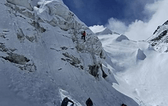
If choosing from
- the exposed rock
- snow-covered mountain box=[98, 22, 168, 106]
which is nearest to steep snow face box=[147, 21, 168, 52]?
snow-covered mountain box=[98, 22, 168, 106]

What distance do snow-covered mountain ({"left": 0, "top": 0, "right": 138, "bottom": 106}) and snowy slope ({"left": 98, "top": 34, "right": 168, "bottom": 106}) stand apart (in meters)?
4.86

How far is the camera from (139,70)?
3894cm

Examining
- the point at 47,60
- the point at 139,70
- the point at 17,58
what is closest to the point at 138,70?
the point at 139,70

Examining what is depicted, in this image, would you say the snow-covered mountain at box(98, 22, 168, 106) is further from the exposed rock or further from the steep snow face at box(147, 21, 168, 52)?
the exposed rock

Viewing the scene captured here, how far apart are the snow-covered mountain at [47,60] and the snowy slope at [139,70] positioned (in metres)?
4.86

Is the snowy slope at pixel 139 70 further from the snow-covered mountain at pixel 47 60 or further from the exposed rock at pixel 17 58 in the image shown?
the exposed rock at pixel 17 58

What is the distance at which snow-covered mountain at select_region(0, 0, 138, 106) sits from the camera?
14.3 meters

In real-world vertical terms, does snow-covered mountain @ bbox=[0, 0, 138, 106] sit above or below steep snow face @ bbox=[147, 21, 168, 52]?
below

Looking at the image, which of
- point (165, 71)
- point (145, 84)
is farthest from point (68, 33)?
point (165, 71)

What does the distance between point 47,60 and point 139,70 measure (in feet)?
85.3

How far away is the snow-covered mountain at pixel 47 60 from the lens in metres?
14.3

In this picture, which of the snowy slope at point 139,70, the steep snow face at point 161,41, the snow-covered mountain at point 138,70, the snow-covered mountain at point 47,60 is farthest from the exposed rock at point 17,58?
the steep snow face at point 161,41

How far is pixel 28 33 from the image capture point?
67.7ft

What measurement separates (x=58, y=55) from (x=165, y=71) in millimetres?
25326
